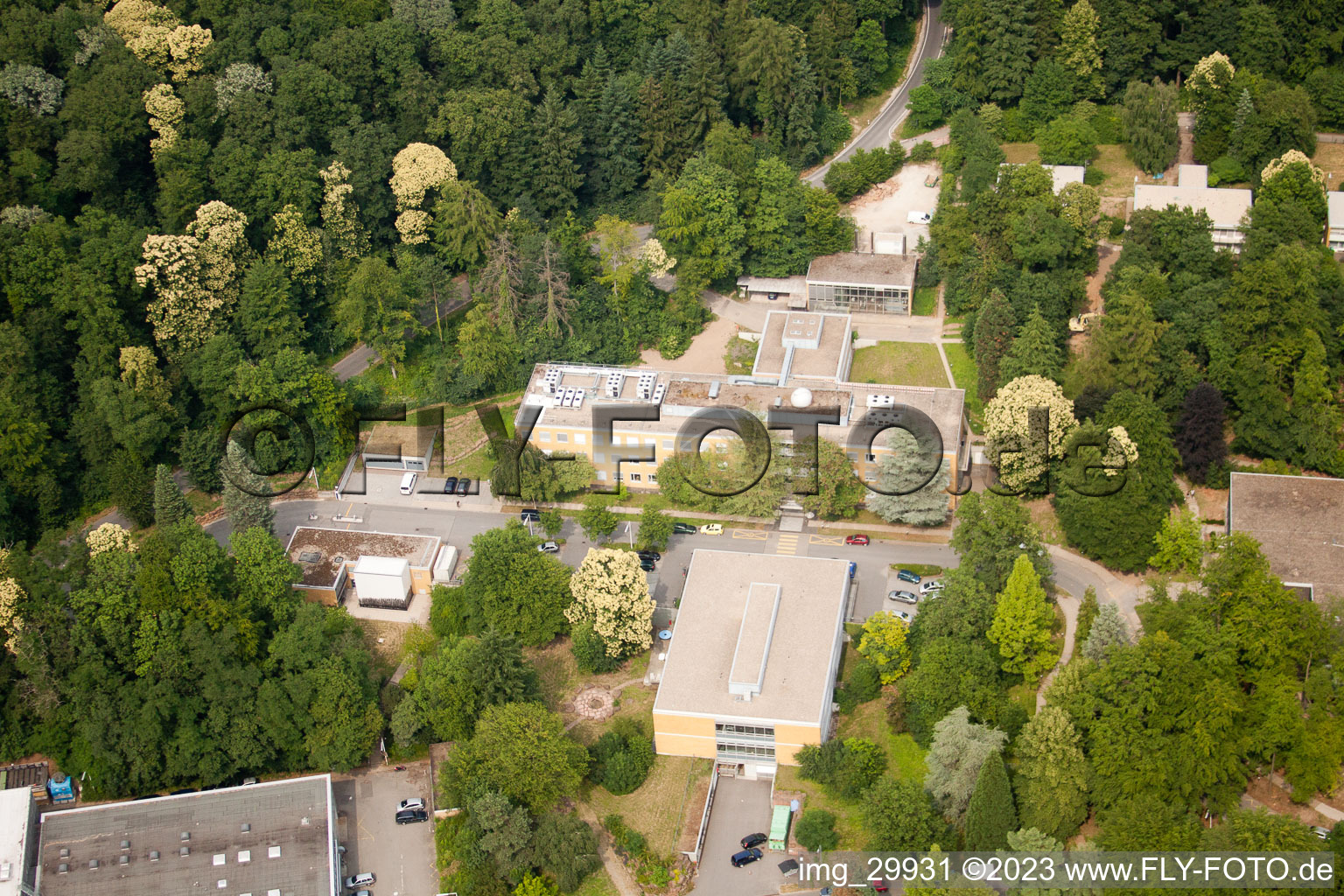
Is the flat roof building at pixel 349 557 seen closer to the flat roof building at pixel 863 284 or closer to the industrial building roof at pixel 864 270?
the flat roof building at pixel 863 284

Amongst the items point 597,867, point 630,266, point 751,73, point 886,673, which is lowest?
point 597,867

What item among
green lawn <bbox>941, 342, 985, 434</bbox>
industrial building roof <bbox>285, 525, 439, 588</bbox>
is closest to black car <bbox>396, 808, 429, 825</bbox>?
industrial building roof <bbox>285, 525, 439, 588</bbox>

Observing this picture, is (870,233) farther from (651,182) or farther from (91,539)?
(91,539)

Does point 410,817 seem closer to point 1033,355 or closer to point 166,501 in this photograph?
point 166,501

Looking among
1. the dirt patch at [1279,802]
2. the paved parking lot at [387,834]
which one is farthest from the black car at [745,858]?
the dirt patch at [1279,802]

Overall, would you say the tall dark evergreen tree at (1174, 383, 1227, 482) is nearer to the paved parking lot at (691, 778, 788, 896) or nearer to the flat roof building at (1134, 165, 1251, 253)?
the flat roof building at (1134, 165, 1251, 253)

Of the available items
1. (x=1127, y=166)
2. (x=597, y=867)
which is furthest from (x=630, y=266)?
(x=597, y=867)
